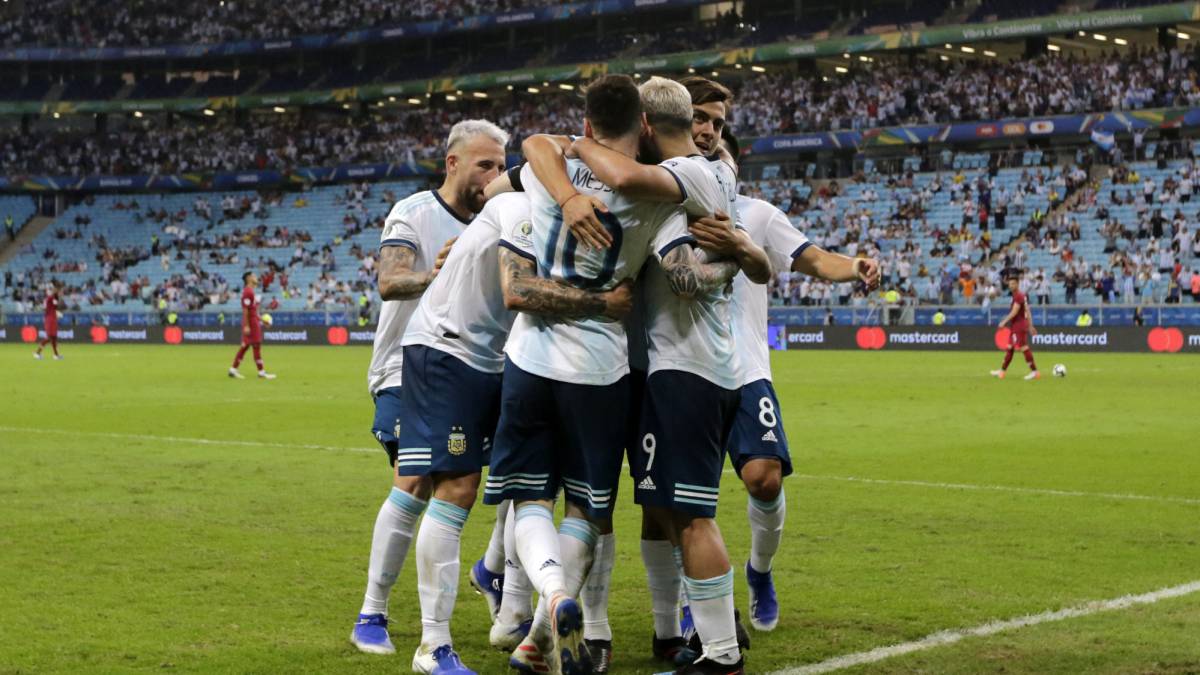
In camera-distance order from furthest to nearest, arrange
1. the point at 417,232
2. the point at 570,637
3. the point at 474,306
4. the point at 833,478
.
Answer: the point at 833,478, the point at 417,232, the point at 474,306, the point at 570,637

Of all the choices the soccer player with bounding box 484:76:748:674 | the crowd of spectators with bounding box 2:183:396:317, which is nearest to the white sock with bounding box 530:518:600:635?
the soccer player with bounding box 484:76:748:674

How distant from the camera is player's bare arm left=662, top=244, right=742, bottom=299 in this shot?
5.59 m

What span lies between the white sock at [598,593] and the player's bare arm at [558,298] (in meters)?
1.08

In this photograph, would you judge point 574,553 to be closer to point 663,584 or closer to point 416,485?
point 663,584

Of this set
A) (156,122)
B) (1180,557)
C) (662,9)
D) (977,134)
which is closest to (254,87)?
(156,122)

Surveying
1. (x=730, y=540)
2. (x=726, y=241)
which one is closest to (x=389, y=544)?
(x=726, y=241)

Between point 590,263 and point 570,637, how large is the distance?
1397 mm

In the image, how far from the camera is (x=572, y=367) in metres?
5.71

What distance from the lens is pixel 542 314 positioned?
5.75 meters

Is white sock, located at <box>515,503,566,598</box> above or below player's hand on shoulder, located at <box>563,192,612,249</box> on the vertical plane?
below

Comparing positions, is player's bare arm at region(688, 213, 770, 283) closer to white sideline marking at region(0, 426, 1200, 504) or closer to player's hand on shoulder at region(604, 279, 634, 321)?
player's hand on shoulder at region(604, 279, 634, 321)

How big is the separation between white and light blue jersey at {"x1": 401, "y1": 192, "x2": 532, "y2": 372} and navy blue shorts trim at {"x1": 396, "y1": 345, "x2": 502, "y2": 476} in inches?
2.0

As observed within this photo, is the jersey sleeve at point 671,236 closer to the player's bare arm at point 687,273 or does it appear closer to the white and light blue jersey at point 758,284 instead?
the player's bare arm at point 687,273

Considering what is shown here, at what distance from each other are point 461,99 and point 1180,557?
231 ft
